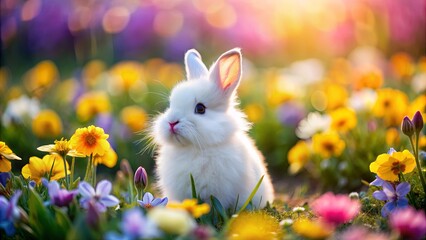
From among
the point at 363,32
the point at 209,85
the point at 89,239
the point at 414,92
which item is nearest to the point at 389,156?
the point at 209,85

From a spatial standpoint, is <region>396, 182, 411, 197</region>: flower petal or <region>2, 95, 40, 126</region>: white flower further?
<region>2, 95, 40, 126</region>: white flower

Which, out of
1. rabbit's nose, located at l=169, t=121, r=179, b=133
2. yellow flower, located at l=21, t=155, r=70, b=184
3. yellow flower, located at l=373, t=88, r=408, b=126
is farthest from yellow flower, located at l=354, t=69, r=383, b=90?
yellow flower, located at l=21, t=155, r=70, b=184

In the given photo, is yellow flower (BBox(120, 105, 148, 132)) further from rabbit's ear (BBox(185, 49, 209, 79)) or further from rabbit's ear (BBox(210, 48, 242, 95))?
rabbit's ear (BBox(210, 48, 242, 95))

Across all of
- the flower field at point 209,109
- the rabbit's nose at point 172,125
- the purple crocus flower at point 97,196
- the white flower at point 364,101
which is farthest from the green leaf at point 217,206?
the white flower at point 364,101

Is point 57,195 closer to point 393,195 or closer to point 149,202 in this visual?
point 149,202

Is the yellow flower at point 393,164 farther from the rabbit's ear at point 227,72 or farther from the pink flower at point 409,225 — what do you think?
Result: the rabbit's ear at point 227,72

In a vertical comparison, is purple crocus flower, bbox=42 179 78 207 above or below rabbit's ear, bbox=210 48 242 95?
below

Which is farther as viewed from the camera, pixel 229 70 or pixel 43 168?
pixel 229 70

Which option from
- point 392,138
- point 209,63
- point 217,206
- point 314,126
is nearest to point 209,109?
point 217,206
